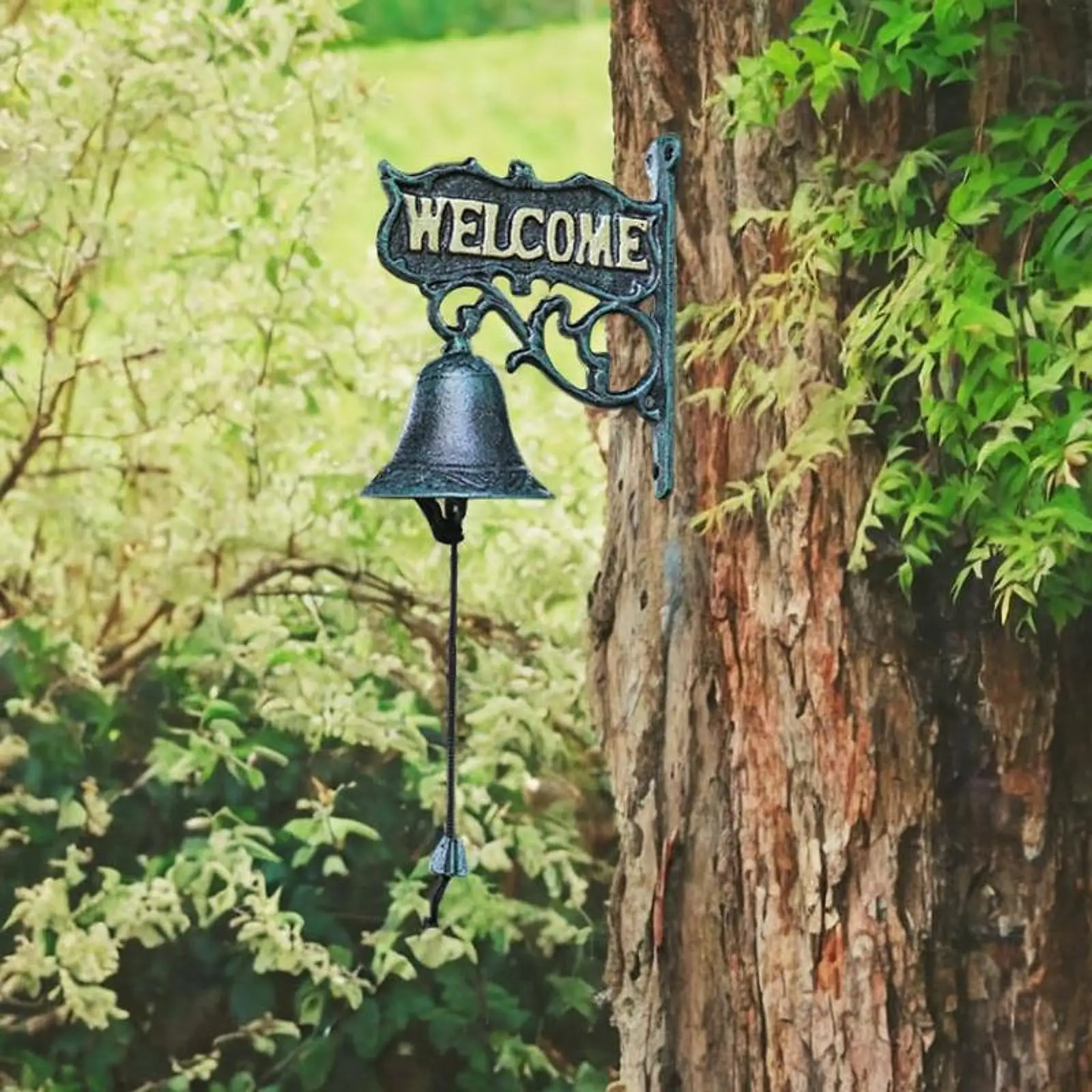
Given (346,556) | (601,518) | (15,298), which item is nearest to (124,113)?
(15,298)

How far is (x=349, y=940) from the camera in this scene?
3609 millimetres

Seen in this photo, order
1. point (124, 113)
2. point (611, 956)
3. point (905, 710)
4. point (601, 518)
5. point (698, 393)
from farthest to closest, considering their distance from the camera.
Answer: point (601, 518) → point (124, 113) → point (611, 956) → point (698, 393) → point (905, 710)

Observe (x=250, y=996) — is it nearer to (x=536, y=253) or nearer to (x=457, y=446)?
(x=457, y=446)

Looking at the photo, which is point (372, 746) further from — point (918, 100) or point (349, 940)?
point (918, 100)

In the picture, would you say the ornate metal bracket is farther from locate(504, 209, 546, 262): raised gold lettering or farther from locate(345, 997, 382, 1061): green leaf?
locate(345, 997, 382, 1061): green leaf

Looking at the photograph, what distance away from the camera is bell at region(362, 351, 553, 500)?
1980 millimetres

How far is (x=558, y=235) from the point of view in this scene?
2.00 metres

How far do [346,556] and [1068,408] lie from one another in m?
1.94

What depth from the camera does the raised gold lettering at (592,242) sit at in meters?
2.01

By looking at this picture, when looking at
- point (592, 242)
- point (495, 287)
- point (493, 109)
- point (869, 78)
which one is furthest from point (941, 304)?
point (493, 109)

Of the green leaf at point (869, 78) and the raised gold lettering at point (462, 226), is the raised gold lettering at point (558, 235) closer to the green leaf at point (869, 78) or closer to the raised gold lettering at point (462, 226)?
the raised gold lettering at point (462, 226)

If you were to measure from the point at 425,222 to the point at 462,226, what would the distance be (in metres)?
0.04

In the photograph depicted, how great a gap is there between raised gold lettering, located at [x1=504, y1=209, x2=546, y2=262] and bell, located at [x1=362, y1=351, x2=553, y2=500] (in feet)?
0.40

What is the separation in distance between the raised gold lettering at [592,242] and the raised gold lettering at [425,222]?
15cm
